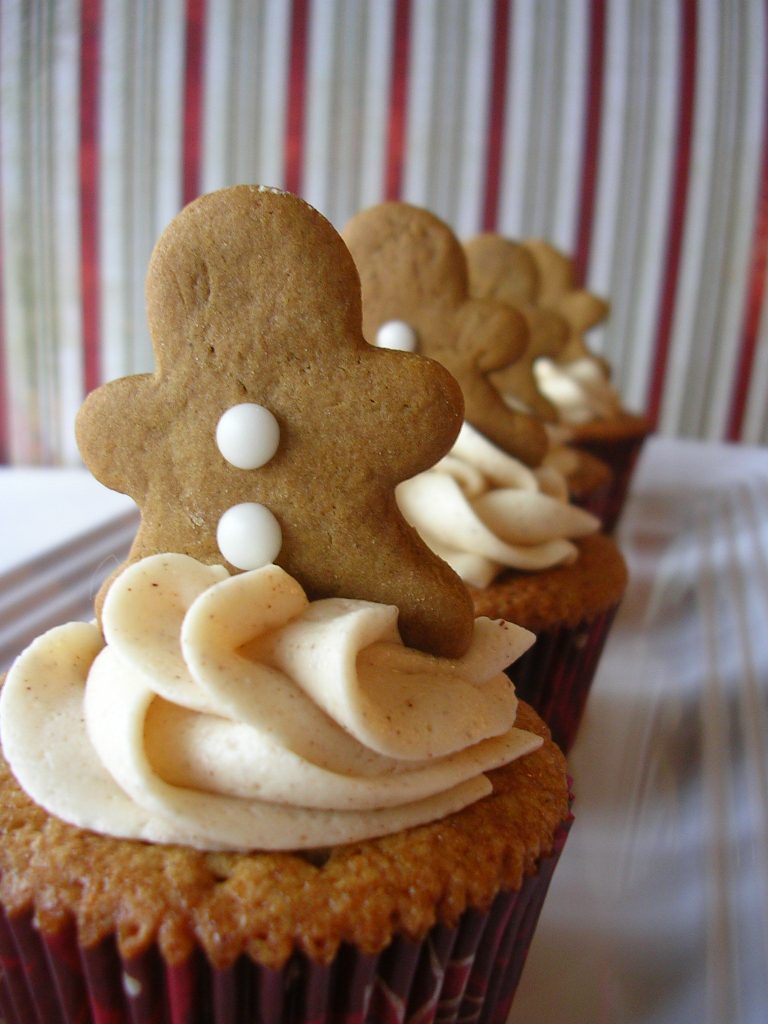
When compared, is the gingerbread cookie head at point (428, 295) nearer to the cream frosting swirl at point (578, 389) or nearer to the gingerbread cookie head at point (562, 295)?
the cream frosting swirl at point (578, 389)

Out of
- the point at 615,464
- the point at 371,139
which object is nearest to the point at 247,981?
the point at 615,464

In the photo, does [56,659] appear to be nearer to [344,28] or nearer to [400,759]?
[400,759]

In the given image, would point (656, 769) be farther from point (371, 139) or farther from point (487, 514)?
point (371, 139)

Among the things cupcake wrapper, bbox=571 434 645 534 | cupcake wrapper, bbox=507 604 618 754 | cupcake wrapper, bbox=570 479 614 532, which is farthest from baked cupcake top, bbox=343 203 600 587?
cupcake wrapper, bbox=571 434 645 534

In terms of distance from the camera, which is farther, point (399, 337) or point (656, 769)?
point (656, 769)

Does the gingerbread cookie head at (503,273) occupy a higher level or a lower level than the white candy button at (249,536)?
higher

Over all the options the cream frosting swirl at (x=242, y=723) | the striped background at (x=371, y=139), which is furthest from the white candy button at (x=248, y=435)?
the striped background at (x=371, y=139)

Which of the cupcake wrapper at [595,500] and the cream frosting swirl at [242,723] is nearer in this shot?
the cream frosting swirl at [242,723]
